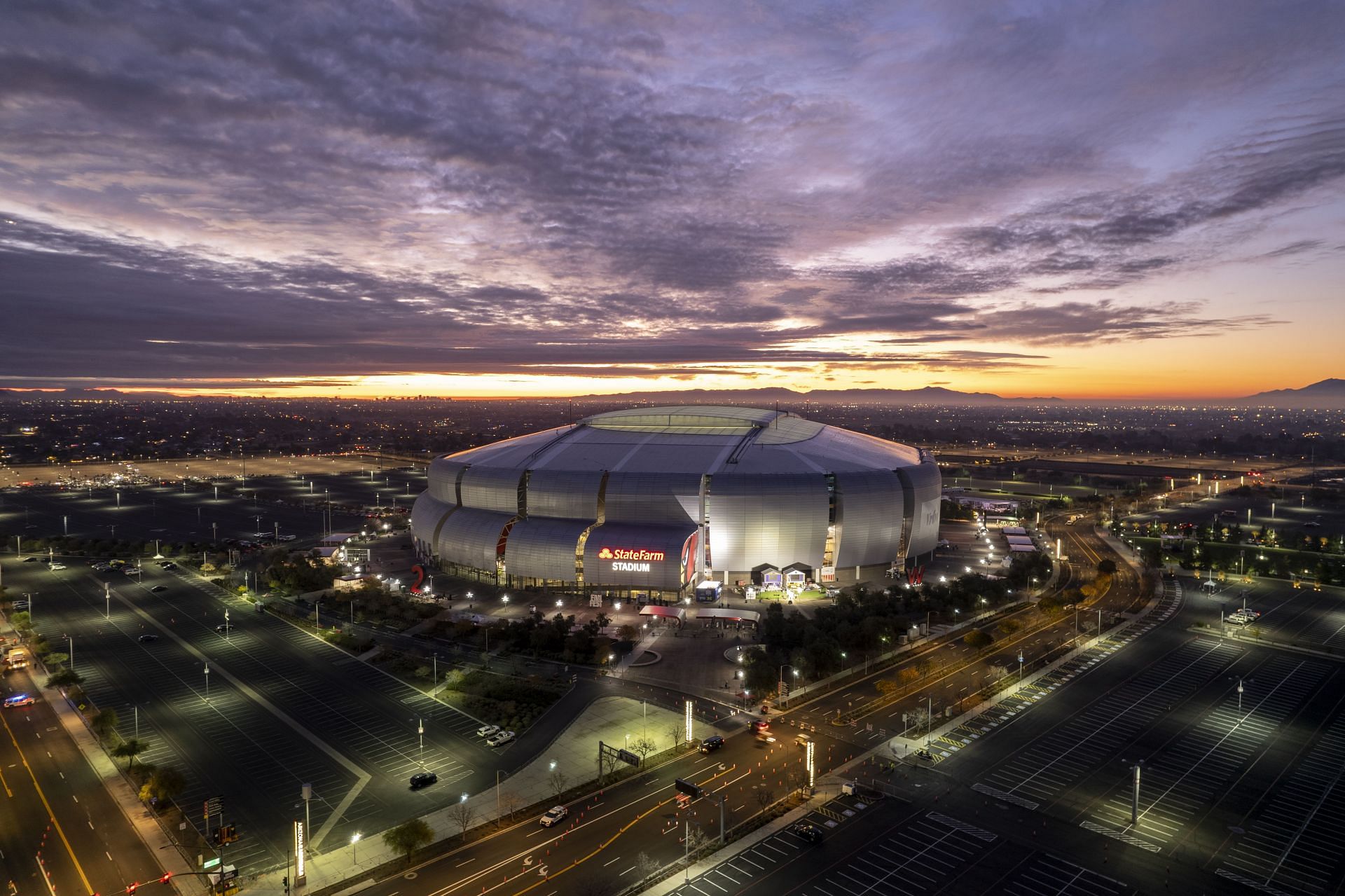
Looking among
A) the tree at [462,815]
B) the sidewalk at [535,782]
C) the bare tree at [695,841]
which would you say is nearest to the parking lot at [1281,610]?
the sidewalk at [535,782]

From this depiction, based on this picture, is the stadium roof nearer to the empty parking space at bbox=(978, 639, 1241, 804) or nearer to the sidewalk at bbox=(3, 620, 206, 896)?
the empty parking space at bbox=(978, 639, 1241, 804)

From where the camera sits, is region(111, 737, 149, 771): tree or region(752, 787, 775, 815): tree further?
region(111, 737, 149, 771): tree

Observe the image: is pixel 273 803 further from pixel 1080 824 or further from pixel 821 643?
pixel 1080 824

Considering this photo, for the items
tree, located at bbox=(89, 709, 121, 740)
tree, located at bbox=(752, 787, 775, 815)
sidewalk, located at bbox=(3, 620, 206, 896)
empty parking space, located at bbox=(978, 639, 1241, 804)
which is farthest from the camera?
tree, located at bbox=(89, 709, 121, 740)

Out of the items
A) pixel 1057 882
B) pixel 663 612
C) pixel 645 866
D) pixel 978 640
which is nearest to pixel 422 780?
pixel 645 866

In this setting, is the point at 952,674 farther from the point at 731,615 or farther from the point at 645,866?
the point at 645,866

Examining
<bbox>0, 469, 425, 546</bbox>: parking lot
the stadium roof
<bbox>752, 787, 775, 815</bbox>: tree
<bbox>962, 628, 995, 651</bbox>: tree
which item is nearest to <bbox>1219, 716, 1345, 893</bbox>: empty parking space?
<bbox>752, 787, 775, 815</bbox>: tree

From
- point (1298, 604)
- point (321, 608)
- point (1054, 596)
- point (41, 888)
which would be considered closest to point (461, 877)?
point (41, 888)
